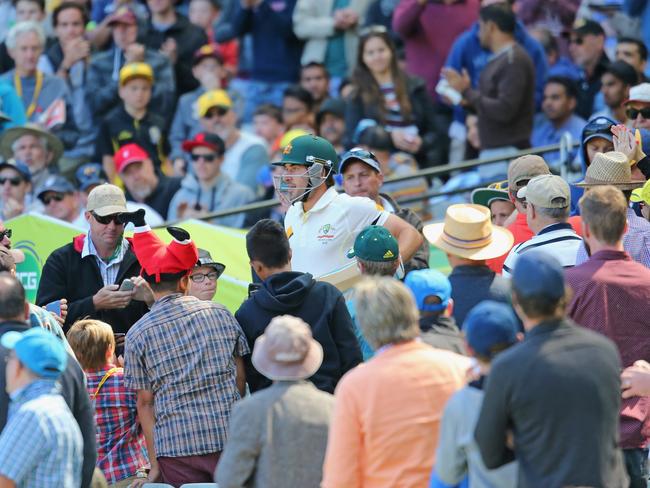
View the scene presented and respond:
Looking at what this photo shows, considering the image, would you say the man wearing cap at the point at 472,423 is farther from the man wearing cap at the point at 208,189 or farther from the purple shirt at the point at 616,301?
the man wearing cap at the point at 208,189

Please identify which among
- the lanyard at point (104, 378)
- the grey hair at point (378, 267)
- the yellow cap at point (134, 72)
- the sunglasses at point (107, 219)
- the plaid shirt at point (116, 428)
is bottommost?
the plaid shirt at point (116, 428)

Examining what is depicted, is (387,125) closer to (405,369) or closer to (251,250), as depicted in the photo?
(251,250)

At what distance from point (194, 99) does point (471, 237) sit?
778 cm

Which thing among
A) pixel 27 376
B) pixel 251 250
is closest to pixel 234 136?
pixel 251 250

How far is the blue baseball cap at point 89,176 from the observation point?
13188mm

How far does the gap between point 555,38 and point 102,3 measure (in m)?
5.43

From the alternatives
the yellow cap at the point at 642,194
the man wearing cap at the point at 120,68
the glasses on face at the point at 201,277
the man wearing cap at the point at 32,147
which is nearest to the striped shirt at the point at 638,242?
the yellow cap at the point at 642,194

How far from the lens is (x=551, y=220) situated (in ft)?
25.3

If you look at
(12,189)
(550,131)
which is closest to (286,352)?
(12,189)

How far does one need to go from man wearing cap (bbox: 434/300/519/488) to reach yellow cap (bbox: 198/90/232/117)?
8552 mm

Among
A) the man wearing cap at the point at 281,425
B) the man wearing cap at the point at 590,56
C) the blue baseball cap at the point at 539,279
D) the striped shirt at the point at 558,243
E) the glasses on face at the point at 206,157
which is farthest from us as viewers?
the man wearing cap at the point at 590,56

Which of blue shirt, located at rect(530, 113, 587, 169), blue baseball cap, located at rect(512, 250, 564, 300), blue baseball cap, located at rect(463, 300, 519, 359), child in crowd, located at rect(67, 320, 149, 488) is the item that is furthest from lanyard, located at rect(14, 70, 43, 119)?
blue baseball cap, located at rect(512, 250, 564, 300)

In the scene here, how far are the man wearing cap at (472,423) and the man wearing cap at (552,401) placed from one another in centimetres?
7

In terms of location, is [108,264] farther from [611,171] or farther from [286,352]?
[611,171]
